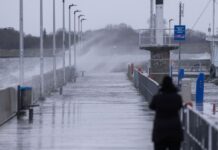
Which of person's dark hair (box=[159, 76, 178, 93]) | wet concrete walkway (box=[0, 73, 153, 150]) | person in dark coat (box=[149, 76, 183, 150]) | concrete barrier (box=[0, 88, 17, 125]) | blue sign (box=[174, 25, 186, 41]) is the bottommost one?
wet concrete walkway (box=[0, 73, 153, 150])

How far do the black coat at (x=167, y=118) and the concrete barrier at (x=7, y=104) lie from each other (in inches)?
524

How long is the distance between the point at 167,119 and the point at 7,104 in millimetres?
15395

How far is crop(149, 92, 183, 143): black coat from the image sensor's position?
40.9ft

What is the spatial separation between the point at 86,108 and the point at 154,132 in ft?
69.4

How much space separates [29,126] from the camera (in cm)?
2480

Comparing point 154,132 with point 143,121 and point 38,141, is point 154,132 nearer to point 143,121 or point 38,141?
point 38,141

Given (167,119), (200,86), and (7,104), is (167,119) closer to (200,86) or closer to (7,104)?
(7,104)

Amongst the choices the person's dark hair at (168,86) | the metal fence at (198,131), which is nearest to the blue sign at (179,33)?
the metal fence at (198,131)

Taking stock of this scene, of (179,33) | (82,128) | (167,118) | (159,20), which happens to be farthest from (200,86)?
(167,118)

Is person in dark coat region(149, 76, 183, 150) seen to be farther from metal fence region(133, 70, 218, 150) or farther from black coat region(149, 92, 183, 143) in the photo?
metal fence region(133, 70, 218, 150)

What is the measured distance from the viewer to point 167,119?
41.2ft

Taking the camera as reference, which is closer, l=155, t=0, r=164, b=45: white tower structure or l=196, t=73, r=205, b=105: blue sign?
l=196, t=73, r=205, b=105: blue sign

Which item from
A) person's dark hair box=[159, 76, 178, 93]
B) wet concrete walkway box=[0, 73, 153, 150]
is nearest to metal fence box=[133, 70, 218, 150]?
person's dark hair box=[159, 76, 178, 93]

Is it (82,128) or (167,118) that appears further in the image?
(82,128)
